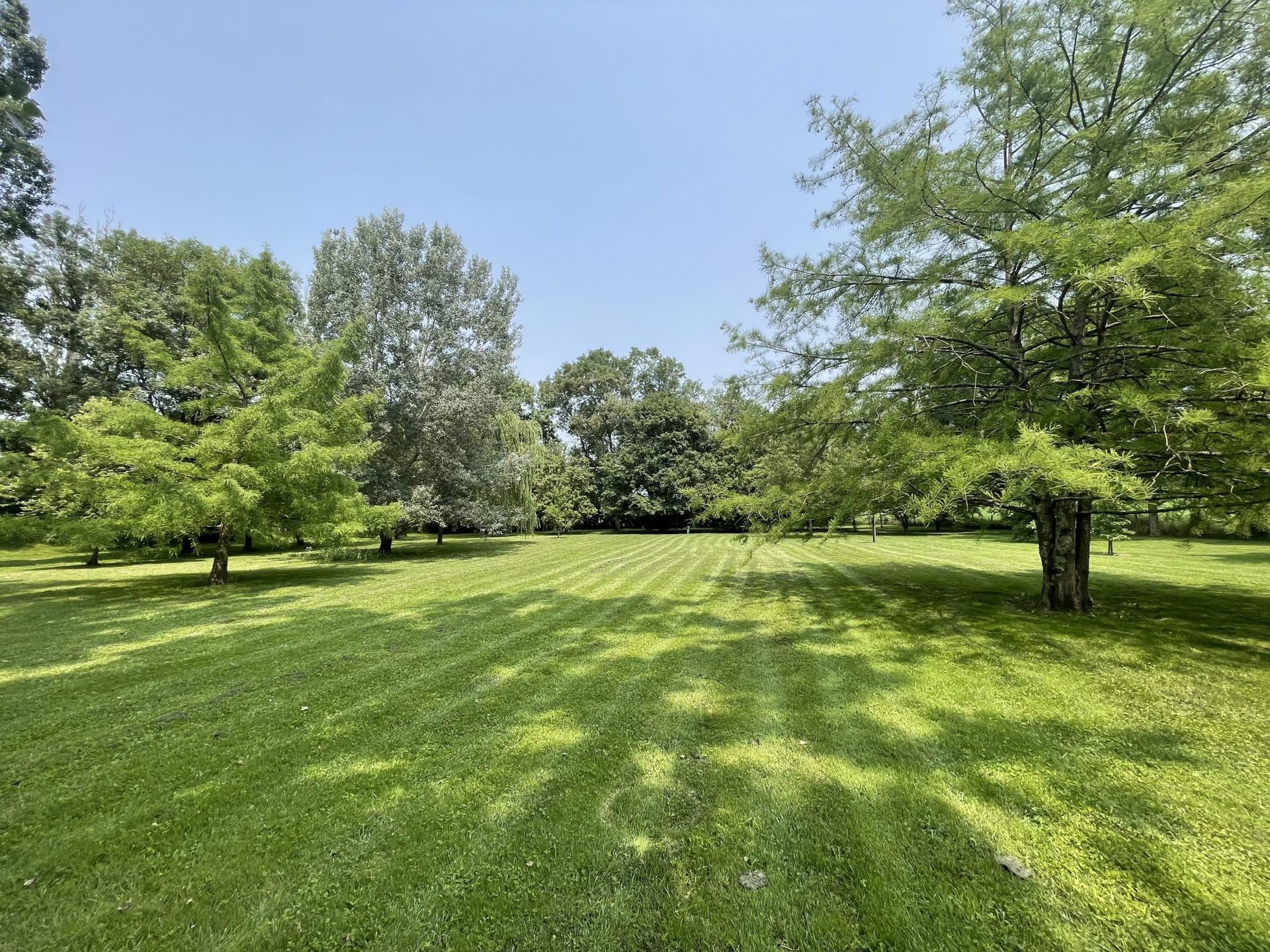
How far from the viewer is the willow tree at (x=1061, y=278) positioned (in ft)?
16.7

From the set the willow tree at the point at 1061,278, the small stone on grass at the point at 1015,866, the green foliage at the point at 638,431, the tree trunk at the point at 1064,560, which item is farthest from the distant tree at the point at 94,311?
the green foliage at the point at 638,431

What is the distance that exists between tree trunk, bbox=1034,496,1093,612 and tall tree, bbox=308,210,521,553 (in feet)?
56.4

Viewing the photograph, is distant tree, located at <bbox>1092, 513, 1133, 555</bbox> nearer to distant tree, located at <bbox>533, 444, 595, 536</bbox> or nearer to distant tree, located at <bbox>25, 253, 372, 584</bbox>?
distant tree, located at <bbox>25, 253, 372, 584</bbox>

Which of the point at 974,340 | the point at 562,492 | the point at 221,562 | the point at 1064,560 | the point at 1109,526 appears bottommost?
the point at 221,562

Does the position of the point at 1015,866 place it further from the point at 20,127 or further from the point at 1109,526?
the point at 20,127

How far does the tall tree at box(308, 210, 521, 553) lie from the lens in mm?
17828

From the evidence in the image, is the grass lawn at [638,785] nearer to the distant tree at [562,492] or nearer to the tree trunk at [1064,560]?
the tree trunk at [1064,560]

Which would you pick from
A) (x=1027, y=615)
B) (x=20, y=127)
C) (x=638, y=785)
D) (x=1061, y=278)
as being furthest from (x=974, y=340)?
(x=20, y=127)

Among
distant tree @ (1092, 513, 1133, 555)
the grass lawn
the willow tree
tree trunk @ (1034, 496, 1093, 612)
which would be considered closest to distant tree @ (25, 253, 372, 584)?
the grass lawn

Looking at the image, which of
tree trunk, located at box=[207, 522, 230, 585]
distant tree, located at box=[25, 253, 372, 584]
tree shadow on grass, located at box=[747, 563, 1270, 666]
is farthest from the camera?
tree trunk, located at box=[207, 522, 230, 585]

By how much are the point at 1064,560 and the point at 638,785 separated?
329 inches

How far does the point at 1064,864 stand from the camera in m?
2.33

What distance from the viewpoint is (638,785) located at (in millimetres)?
3051

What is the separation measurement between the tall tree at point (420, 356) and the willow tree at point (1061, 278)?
45.9 feet
